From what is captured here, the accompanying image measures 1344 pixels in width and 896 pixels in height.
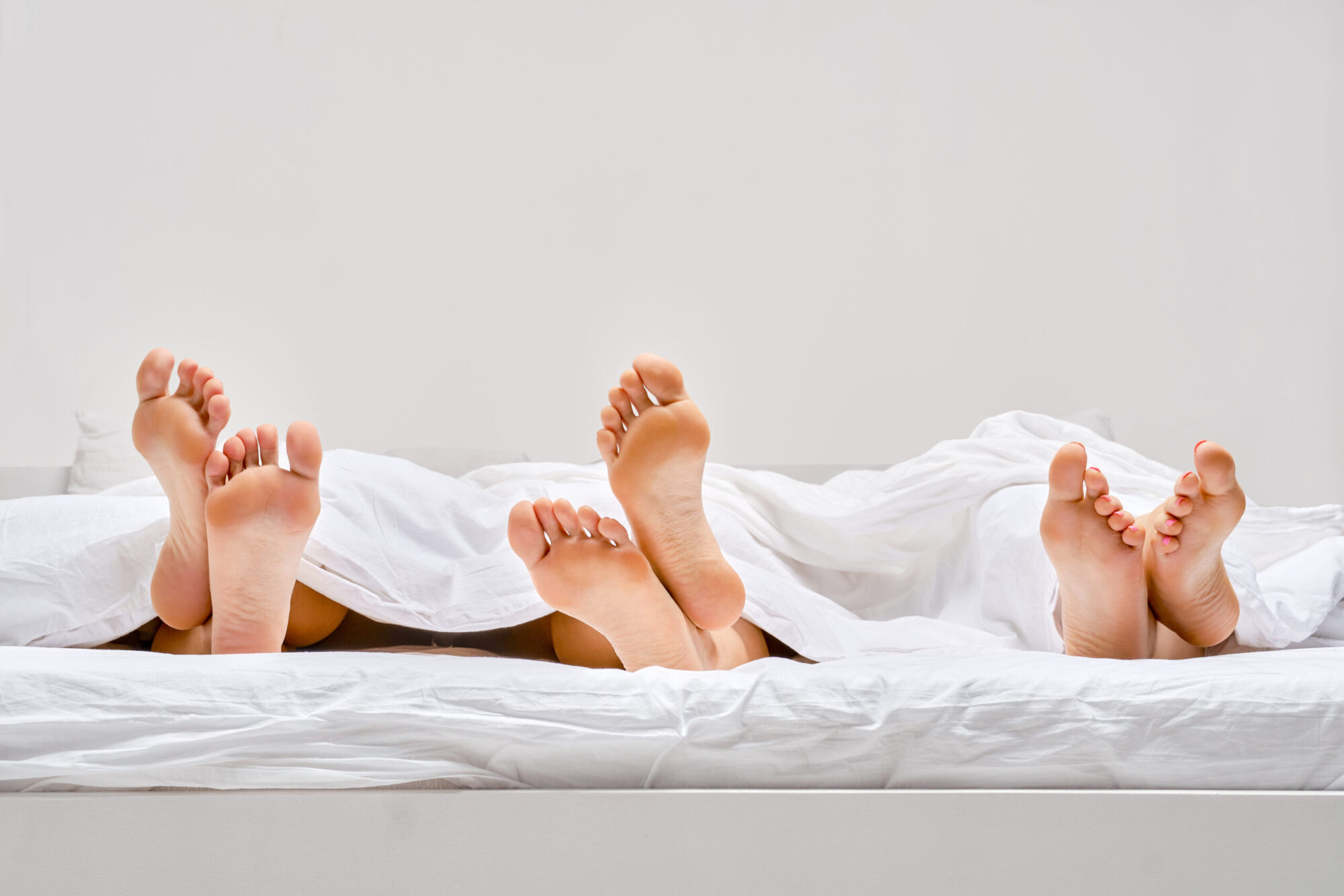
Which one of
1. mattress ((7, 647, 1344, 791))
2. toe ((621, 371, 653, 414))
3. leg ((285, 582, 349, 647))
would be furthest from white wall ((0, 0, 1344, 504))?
mattress ((7, 647, 1344, 791))

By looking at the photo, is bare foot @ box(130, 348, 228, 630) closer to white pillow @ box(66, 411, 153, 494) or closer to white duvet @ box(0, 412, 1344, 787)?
white duvet @ box(0, 412, 1344, 787)

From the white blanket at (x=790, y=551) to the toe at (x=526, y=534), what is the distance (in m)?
0.11

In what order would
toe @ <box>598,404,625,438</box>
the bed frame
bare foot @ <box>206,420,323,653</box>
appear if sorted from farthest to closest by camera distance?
toe @ <box>598,404,625,438</box> → bare foot @ <box>206,420,323,653</box> → the bed frame

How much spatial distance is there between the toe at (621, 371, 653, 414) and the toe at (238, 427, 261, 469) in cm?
33

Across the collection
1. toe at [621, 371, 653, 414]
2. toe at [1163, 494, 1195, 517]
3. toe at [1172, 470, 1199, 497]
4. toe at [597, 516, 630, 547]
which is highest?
toe at [621, 371, 653, 414]

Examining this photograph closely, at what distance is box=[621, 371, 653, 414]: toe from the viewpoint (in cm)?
91

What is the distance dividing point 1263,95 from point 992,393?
91cm

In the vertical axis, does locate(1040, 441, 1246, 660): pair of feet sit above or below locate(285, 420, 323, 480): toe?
below

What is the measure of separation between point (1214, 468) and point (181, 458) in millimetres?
873

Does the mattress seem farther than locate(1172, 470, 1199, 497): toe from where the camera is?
No

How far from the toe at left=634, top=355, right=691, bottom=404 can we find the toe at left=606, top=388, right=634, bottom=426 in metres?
0.02

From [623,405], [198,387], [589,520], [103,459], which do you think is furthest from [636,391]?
[103,459]

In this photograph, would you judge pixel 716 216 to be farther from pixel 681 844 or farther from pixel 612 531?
pixel 681 844

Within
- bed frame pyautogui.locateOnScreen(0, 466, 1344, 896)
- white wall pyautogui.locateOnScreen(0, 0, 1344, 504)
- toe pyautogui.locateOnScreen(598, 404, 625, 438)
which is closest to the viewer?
bed frame pyautogui.locateOnScreen(0, 466, 1344, 896)
